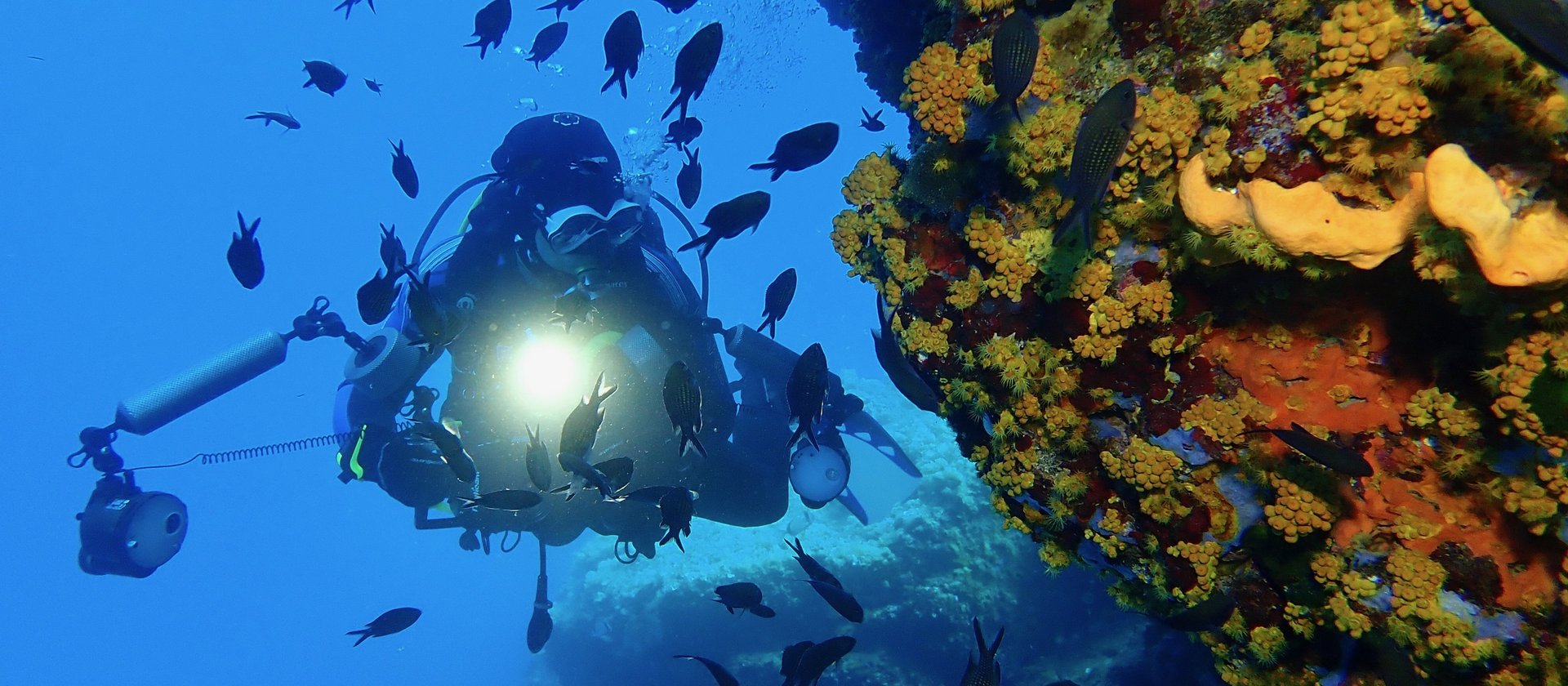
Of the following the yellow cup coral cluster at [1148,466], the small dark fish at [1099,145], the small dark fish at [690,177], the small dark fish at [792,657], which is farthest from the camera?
the small dark fish at [690,177]

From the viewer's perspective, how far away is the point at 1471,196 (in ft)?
4.71

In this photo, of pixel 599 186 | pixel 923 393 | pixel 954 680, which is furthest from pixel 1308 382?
pixel 954 680

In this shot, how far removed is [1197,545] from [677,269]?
534cm

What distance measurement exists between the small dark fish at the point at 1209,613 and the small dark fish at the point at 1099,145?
1717 millimetres

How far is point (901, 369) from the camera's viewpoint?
10.2 feet

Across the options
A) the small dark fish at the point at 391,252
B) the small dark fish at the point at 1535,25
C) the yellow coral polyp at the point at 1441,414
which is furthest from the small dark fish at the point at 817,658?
the small dark fish at the point at 391,252

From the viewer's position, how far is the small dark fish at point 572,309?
5.26m

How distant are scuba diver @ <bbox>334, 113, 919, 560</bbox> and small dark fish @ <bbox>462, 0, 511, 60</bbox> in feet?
3.98

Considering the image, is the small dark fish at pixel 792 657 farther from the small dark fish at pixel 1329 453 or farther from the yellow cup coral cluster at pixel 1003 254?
the small dark fish at pixel 1329 453

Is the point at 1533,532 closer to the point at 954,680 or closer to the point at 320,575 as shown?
the point at 954,680

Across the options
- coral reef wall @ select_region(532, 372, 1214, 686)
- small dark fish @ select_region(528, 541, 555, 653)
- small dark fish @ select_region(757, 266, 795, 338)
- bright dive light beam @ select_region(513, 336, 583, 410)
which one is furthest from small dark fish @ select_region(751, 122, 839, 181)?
small dark fish @ select_region(528, 541, 555, 653)

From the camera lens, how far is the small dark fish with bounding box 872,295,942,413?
308 centimetres

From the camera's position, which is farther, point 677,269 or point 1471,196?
point 677,269

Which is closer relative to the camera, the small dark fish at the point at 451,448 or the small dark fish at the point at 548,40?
the small dark fish at the point at 451,448
